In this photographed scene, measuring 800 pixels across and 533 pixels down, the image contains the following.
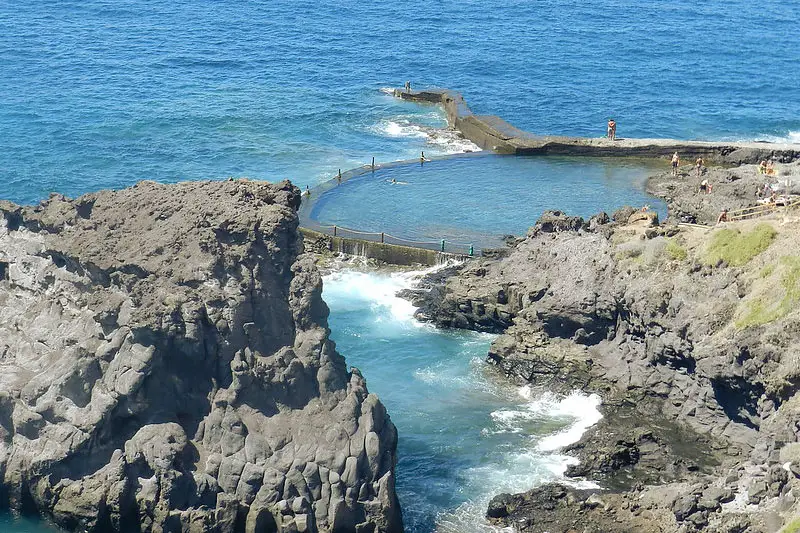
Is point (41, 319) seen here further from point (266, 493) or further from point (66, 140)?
point (66, 140)

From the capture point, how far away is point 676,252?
201 feet

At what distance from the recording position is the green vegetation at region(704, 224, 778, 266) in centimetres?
5841

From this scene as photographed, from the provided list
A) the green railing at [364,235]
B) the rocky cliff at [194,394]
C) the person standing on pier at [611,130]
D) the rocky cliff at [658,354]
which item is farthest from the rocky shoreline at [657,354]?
the person standing on pier at [611,130]

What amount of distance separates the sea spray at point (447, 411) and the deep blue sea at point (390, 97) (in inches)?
4.9

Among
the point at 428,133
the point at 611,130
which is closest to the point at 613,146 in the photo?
the point at 611,130

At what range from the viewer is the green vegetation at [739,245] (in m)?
58.4

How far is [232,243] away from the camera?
4878cm

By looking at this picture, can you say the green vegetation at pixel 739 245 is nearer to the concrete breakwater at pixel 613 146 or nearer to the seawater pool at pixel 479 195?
the seawater pool at pixel 479 195

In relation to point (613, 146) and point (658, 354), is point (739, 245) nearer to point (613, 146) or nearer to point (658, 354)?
point (658, 354)

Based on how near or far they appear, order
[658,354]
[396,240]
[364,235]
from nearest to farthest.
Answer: [658,354]
[396,240]
[364,235]

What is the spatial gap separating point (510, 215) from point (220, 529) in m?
42.6

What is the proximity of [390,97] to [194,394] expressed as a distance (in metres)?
75.1

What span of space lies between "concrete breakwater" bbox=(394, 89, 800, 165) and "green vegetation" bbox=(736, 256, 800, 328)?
39593 mm

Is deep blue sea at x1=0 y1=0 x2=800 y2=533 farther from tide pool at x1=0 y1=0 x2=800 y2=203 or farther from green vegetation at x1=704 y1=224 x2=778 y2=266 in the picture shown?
green vegetation at x1=704 y1=224 x2=778 y2=266
